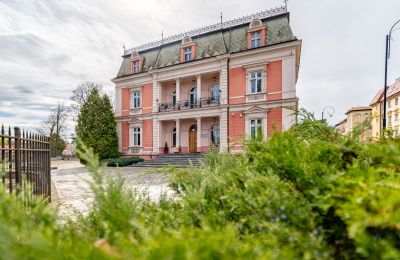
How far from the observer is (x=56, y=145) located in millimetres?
40719

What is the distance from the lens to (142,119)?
21.9 metres

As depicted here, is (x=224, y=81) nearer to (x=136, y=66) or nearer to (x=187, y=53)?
(x=187, y=53)

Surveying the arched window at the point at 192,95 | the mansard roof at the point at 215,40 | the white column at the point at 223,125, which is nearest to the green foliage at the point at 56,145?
the mansard roof at the point at 215,40

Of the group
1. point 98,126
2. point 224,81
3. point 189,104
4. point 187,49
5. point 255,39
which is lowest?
point 98,126

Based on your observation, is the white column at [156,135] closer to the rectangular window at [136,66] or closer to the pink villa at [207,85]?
the pink villa at [207,85]

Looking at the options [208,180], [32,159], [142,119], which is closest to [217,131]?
[142,119]

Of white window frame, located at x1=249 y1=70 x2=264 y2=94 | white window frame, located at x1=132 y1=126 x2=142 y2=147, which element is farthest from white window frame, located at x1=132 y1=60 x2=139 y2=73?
white window frame, located at x1=249 y1=70 x2=264 y2=94

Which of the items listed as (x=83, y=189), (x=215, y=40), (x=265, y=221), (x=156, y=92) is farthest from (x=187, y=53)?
(x=265, y=221)

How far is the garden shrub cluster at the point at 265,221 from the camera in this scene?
2.25ft

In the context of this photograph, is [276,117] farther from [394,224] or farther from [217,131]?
[394,224]

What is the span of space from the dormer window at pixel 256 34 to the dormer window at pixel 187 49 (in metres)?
4.81

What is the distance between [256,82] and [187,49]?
701 cm

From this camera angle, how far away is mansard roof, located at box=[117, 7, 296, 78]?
17.0 meters

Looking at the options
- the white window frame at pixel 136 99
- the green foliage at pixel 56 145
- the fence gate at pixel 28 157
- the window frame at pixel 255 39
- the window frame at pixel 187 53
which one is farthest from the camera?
the green foliage at pixel 56 145
